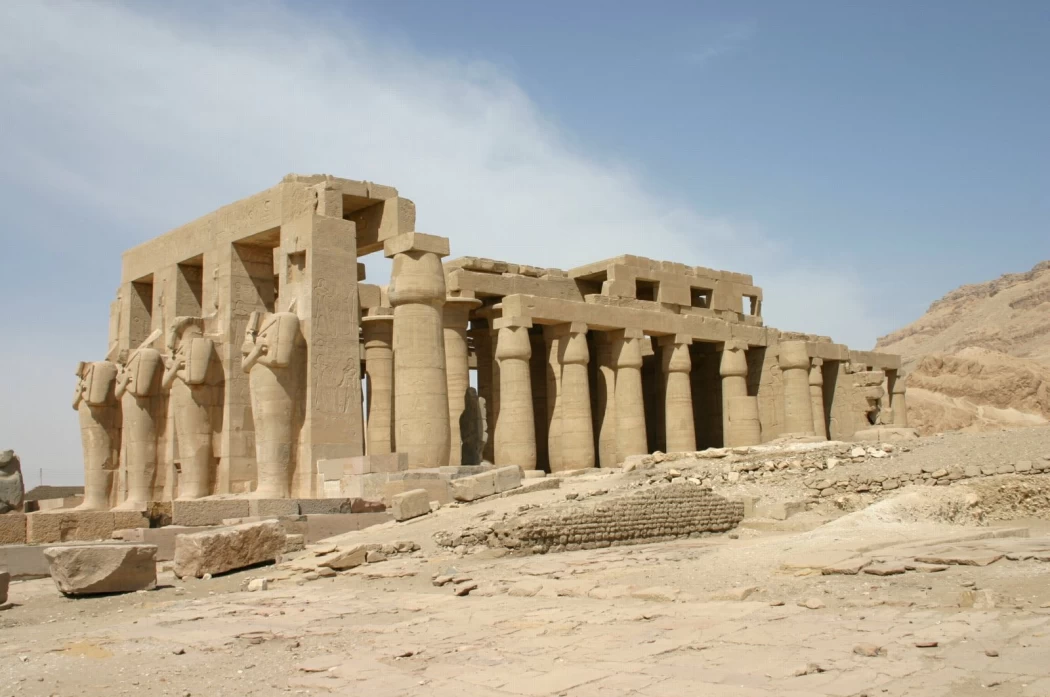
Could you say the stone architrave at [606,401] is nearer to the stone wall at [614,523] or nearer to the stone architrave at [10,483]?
the stone wall at [614,523]

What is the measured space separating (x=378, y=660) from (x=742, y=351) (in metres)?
21.9

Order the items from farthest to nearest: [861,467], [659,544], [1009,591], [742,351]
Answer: [742,351] → [861,467] → [659,544] → [1009,591]

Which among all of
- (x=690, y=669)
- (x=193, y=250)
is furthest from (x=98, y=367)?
(x=690, y=669)

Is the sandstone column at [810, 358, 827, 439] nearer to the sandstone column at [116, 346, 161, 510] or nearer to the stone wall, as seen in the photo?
the stone wall

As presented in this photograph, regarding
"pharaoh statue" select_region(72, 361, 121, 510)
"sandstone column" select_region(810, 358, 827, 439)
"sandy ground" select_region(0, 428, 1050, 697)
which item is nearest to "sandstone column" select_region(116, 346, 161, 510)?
"pharaoh statue" select_region(72, 361, 121, 510)

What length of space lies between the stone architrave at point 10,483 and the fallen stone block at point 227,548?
8819 mm

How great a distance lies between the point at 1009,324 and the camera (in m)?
63.9

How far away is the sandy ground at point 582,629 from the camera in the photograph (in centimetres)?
590

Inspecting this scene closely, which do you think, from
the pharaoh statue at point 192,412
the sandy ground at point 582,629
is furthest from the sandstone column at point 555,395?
the sandy ground at point 582,629

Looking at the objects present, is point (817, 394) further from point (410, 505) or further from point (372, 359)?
point (410, 505)

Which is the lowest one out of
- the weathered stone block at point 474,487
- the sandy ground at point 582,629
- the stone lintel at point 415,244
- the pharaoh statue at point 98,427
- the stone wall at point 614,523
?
the sandy ground at point 582,629

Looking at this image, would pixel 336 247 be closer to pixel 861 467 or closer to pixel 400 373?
pixel 400 373

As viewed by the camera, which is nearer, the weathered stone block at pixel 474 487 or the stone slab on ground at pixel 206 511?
the stone slab on ground at pixel 206 511

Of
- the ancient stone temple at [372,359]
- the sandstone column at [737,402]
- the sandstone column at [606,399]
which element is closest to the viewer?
the ancient stone temple at [372,359]
